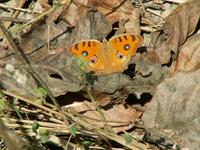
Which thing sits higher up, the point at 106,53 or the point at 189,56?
the point at 106,53

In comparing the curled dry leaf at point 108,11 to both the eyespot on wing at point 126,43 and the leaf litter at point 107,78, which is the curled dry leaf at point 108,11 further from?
the eyespot on wing at point 126,43

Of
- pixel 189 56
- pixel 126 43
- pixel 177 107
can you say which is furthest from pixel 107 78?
pixel 189 56

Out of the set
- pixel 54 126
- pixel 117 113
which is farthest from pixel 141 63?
pixel 54 126

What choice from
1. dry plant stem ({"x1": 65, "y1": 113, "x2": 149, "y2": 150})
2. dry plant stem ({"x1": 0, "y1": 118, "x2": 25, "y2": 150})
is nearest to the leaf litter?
dry plant stem ({"x1": 65, "y1": 113, "x2": 149, "y2": 150})

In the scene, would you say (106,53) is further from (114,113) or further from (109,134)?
(109,134)

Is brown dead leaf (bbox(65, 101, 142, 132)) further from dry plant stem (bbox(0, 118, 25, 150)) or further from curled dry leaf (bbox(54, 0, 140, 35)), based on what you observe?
dry plant stem (bbox(0, 118, 25, 150))

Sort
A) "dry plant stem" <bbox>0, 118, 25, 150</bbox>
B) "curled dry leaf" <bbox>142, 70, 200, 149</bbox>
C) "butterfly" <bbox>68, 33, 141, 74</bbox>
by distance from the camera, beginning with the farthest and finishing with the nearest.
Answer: "butterfly" <bbox>68, 33, 141, 74</bbox> → "curled dry leaf" <bbox>142, 70, 200, 149</bbox> → "dry plant stem" <bbox>0, 118, 25, 150</bbox>

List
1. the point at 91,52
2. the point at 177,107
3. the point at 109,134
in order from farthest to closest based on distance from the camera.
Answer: the point at 91,52, the point at 177,107, the point at 109,134
